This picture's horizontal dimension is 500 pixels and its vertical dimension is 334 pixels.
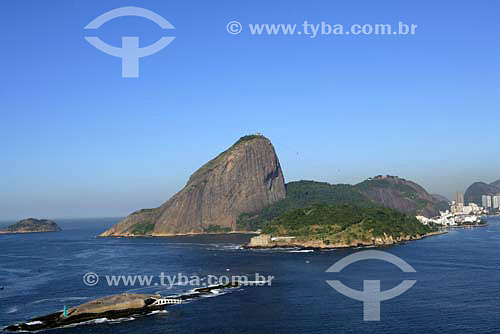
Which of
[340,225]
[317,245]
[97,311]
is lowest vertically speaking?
[97,311]

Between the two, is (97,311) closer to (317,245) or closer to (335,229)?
(317,245)

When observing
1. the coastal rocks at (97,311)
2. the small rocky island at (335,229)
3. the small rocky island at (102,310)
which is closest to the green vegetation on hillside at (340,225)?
the small rocky island at (335,229)

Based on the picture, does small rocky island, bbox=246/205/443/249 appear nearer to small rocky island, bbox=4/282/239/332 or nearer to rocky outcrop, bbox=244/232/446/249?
rocky outcrop, bbox=244/232/446/249

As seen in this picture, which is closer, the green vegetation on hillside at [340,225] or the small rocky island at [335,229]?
the small rocky island at [335,229]

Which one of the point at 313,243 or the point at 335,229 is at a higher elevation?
the point at 335,229

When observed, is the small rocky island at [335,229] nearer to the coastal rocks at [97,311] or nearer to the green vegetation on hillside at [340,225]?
the green vegetation on hillside at [340,225]

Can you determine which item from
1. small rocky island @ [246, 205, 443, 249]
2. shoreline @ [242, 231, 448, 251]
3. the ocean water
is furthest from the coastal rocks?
small rocky island @ [246, 205, 443, 249]

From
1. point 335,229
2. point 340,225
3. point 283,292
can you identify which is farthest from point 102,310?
point 340,225
